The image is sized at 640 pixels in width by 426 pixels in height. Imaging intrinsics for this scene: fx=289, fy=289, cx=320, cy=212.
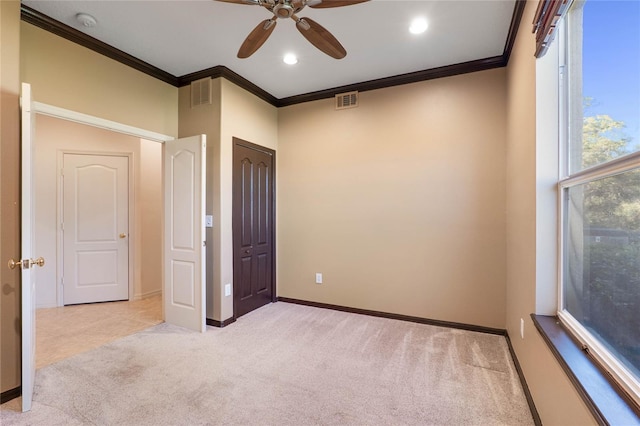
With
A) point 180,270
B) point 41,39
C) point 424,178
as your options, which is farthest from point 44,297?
point 424,178

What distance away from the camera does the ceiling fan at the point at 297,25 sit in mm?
1713

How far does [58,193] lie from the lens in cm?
394

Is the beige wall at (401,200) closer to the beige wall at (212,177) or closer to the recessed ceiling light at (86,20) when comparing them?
the beige wall at (212,177)

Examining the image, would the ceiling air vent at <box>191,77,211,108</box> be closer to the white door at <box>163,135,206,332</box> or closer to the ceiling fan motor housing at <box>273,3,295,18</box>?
the white door at <box>163,135,206,332</box>

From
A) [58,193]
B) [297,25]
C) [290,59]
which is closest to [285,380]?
[297,25]

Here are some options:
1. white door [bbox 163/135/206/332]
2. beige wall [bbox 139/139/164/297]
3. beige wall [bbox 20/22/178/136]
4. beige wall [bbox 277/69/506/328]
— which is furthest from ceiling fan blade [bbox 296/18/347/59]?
beige wall [bbox 139/139/164/297]

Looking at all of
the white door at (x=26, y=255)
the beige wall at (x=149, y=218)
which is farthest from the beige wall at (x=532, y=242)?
the beige wall at (x=149, y=218)

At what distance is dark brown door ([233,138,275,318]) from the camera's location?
3.45 meters

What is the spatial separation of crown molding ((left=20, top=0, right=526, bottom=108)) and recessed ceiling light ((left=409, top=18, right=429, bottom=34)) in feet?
2.12

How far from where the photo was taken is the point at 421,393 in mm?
2023

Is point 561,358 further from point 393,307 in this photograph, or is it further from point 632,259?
point 393,307

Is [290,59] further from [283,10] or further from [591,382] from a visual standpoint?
[591,382]

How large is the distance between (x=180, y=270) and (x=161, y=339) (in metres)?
0.70

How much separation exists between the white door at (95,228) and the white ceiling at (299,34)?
2011 mm
